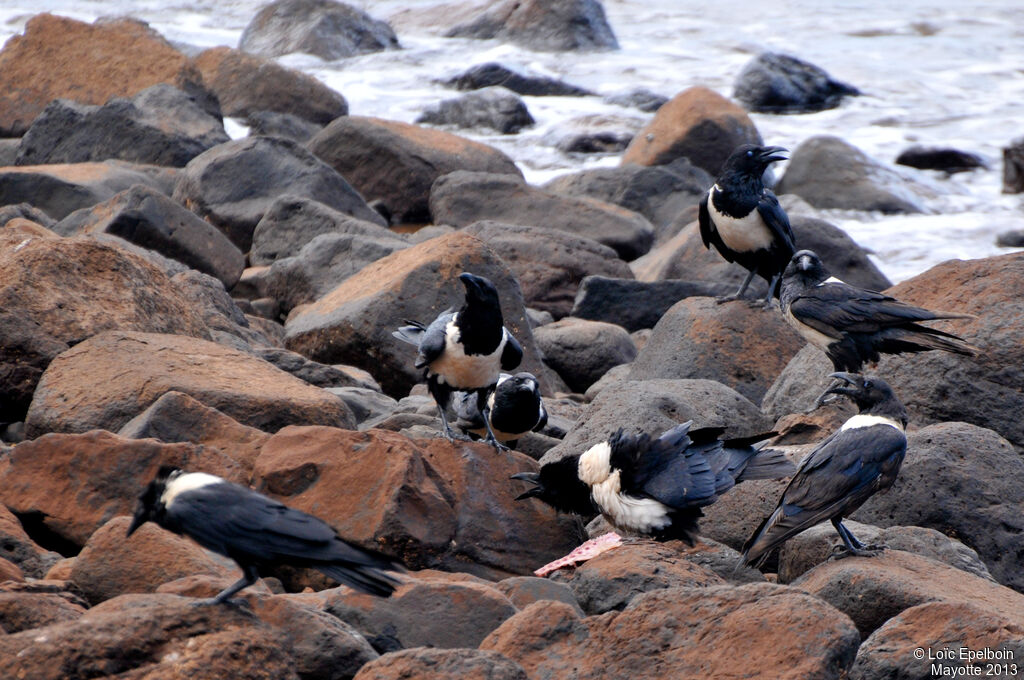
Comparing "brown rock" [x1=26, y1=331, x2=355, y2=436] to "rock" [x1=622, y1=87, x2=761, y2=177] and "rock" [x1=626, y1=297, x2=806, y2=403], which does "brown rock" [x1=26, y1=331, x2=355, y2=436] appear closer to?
"rock" [x1=626, y1=297, x2=806, y2=403]

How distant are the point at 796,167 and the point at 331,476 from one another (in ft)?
41.6

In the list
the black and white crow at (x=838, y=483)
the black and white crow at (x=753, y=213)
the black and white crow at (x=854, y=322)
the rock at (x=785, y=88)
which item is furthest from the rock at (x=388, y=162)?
the black and white crow at (x=838, y=483)

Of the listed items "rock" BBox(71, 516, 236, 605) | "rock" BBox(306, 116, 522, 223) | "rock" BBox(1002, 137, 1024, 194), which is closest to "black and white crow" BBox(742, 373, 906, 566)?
"rock" BBox(71, 516, 236, 605)

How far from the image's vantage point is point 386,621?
14.3 ft

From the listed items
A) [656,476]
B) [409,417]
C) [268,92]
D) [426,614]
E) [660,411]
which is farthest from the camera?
[268,92]

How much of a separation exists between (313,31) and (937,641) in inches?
865

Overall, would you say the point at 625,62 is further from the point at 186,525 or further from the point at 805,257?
the point at 186,525

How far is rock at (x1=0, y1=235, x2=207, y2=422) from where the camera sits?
691 cm

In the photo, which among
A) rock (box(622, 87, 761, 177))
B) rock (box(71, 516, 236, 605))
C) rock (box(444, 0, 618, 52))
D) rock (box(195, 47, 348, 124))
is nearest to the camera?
rock (box(71, 516, 236, 605))

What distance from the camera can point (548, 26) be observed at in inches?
987

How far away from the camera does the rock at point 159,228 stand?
10.6m

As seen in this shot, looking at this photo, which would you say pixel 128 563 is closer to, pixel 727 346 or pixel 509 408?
pixel 509 408

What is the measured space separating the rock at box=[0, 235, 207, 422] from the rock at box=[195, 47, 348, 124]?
425 inches

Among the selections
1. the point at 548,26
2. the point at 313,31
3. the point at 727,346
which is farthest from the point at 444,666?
the point at 548,26
